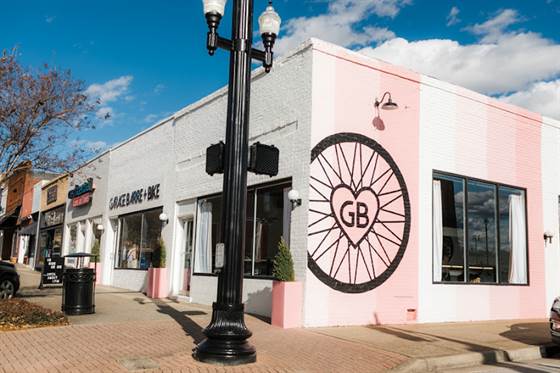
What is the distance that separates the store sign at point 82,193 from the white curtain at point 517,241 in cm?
1687

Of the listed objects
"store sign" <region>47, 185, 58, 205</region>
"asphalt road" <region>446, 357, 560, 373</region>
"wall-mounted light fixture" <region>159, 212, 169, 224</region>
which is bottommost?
"asphalt road" <region>446, 357, 560, 373</region>

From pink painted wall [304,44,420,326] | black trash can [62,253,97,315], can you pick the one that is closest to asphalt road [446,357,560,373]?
pink painted wall [304,44,420,326]

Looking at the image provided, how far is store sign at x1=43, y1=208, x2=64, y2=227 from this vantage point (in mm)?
29359

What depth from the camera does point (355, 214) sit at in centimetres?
1205

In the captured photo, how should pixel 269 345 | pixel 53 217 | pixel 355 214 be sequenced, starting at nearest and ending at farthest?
pixel 269 345 < pixel 355 214 < pixel 53 217

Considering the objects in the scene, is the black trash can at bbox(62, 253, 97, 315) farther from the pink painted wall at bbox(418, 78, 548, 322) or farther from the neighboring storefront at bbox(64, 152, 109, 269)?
the neighboring storefront at bbox(64, 152, 109, 269)

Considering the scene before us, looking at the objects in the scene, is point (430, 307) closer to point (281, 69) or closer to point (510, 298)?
point (510, 298)

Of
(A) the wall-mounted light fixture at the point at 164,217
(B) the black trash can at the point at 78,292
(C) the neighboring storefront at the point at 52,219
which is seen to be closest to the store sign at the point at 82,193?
(C) the neighboring storefront at the point at 52,219

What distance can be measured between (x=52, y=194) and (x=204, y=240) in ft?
61.3

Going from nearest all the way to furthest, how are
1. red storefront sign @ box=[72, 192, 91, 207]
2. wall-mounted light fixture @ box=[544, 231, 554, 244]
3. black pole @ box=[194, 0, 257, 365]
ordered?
1. black pole @ box=[194, 0, 257, 365]
2. wall-mounted light fixture @ box=[544, 231, 554, 244]
3. red storefront sign @ box=[72, 192, 91, 207]

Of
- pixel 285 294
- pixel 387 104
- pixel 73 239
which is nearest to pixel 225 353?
pixel 285 294

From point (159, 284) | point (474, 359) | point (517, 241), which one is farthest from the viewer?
point (159, 284)

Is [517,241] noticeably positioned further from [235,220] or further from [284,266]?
[235,220]

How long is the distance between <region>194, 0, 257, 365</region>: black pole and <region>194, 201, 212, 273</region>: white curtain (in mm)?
7603
